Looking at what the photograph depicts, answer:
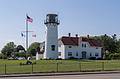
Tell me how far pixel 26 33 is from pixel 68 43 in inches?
951

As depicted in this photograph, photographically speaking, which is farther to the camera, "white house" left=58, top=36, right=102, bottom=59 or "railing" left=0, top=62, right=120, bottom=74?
"white house" left=58, top=36, right=102, bottom=59


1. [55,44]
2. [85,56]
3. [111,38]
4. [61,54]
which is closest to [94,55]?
[85,56]

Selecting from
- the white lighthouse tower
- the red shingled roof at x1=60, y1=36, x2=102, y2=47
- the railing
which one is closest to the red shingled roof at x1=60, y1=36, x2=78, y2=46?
the red shingled roof at x1=60, y1=36, x2=102, y2=47

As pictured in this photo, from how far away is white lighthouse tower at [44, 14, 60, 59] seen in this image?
92.4 metres

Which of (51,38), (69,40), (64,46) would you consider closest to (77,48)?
(69,40)

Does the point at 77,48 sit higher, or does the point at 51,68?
the point at 77,48

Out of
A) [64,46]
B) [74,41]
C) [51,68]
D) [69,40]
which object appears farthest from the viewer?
[74,41]

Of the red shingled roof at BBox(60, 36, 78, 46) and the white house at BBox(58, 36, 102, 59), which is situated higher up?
the red shingled roof at BBox(60, 36, 78, 46)

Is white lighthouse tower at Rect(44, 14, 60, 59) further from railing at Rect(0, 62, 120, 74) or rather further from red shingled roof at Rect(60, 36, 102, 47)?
railing at Rect(0, 62, 120, 74)

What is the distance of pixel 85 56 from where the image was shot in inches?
4072

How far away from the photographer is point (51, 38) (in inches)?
3637

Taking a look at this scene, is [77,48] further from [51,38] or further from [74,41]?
[51,38]

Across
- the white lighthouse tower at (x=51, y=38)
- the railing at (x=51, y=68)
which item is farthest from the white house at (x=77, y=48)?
the railing at (x=51, y=68)

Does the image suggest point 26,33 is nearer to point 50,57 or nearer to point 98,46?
point 50,57
